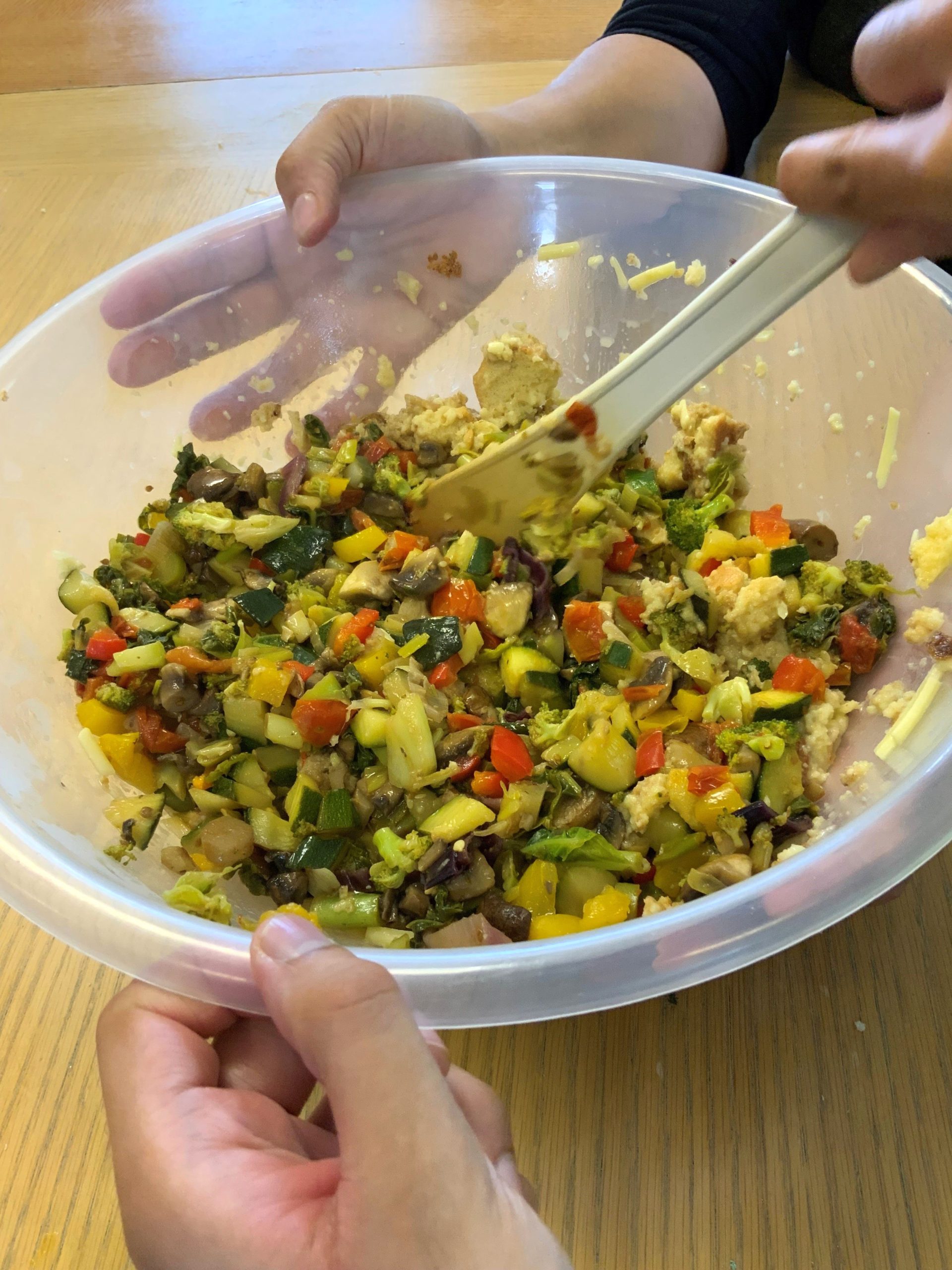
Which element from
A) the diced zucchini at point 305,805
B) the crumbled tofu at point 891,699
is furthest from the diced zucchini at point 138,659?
the crumbled tofu at point 891,699

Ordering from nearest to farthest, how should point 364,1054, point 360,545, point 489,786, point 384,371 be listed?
point 364,1054 → point 489,786 → point 360,545 → point 384,371

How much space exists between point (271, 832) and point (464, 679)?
43cm

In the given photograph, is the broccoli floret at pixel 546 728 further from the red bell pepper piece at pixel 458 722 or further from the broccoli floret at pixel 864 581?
the broccoli floret at pixel 864 581

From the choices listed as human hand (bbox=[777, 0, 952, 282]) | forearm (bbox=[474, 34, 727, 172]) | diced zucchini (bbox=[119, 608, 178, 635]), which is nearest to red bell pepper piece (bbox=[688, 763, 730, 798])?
human hand (bbox=[777, 0, 952, 282])

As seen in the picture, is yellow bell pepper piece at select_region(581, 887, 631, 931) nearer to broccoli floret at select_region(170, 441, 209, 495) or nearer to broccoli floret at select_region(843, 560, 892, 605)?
broccoli floret at select_region(843, 560, 892, 605)

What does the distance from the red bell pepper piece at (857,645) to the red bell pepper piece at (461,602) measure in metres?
0.53

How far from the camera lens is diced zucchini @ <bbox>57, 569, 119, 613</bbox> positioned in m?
1.50

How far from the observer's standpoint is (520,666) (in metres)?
1.50

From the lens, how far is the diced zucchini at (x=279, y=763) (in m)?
1.45

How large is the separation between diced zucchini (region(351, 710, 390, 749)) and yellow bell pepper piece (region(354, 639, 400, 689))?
0.08 metres

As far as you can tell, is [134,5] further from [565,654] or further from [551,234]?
[565,654]

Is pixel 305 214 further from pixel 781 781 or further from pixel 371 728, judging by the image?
pixel 781 781

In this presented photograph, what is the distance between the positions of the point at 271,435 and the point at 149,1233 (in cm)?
141

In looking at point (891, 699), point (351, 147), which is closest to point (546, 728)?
point (891, 699)
